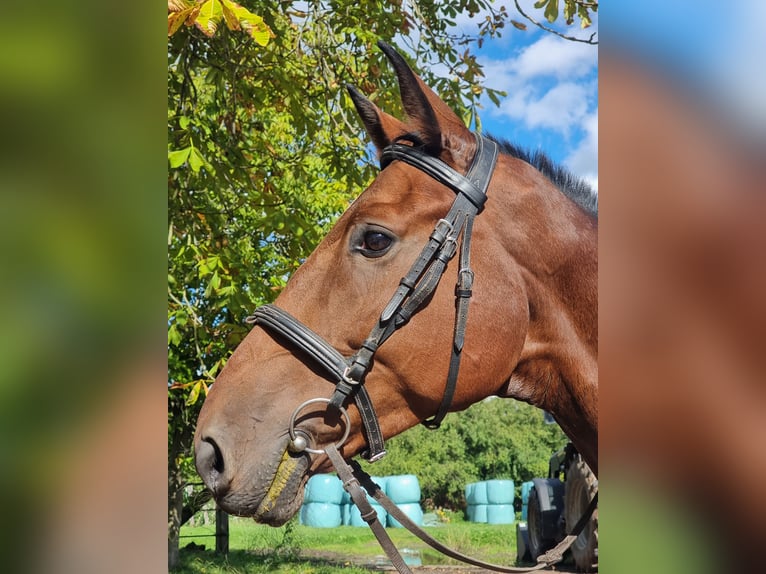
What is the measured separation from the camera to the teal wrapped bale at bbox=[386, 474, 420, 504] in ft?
53.8

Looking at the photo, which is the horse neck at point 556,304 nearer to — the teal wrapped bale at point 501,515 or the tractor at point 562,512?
the tractor at point 562,512

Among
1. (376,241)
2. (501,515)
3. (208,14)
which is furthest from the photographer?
(501,515)

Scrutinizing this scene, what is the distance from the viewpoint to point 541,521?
31.3ft

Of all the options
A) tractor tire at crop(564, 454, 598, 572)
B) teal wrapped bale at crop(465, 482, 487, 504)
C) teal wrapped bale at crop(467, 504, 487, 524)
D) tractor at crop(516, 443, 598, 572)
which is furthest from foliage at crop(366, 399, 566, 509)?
tractor tire at crop(564, 454, 598, 572)

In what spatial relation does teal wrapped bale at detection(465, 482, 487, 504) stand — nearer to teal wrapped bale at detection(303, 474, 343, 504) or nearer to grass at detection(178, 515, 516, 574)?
grass at detection(178, 515, 516, 574)

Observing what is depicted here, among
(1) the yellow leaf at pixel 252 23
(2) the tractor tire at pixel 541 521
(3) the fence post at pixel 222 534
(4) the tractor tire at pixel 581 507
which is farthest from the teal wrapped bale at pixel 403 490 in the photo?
(1) the yellow leaf at pixel 252 23

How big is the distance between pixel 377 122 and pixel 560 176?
2.03 ft

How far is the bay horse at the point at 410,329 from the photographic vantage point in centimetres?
180

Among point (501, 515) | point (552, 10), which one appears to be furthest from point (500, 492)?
point (552, 10)

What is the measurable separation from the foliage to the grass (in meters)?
4.53
